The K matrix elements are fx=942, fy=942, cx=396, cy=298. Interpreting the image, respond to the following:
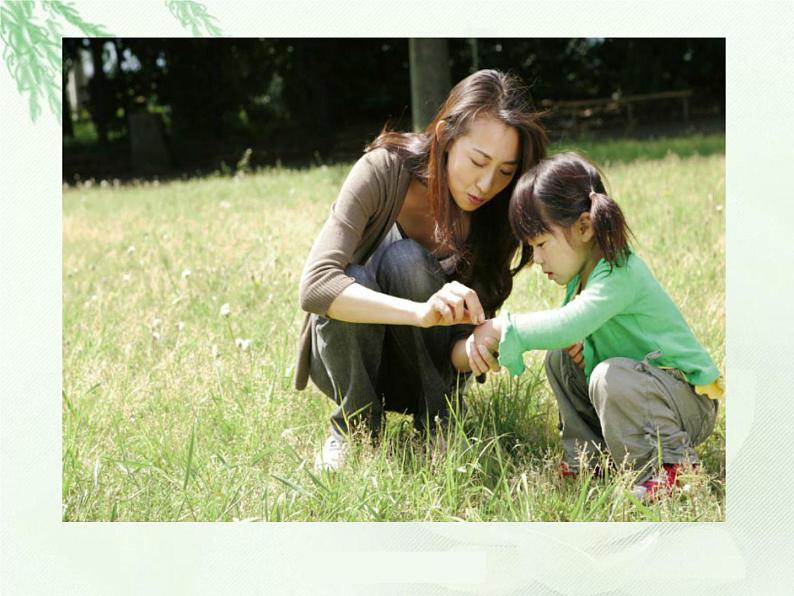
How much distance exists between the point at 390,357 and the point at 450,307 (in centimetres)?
55

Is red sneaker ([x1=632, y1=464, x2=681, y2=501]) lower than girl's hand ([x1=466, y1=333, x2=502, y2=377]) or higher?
lower

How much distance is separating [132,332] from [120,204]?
3365mm

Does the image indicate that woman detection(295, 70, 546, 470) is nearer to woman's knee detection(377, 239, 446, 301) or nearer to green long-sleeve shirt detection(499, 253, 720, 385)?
woman's knee detection(377, 239, 446, 301)

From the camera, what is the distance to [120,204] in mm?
6676

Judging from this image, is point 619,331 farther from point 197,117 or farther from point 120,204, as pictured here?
point 197,117

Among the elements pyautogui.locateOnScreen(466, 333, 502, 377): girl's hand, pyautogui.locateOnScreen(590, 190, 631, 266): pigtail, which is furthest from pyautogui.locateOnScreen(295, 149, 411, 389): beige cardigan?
pyautogui.locateOnScreen(590, 190, 631, 266): pigtail

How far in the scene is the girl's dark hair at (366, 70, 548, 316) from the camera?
2.37 meters

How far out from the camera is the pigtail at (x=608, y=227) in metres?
2.22

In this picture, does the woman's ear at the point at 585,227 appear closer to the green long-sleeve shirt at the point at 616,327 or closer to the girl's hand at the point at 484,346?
the green long-sleeve shirt at the point at 616,327

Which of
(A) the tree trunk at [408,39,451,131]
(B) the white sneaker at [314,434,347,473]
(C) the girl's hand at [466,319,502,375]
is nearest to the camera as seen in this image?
(C) the girl's hand at [466,319,502,375]

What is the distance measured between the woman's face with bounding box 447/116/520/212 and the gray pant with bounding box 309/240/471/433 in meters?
0.23

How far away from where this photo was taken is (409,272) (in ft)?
8.21
